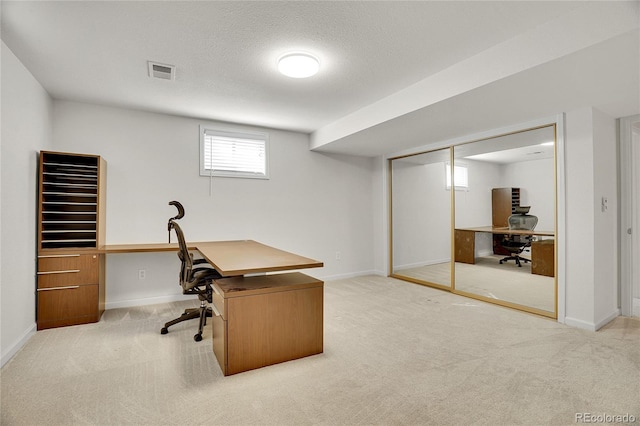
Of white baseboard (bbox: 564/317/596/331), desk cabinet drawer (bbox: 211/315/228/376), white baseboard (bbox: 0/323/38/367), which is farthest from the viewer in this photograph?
white baseboard (bbox: 564/317/596/331)

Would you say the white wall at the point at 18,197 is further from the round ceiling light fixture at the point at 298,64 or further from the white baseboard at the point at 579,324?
the white baseboard at the point at 579,324

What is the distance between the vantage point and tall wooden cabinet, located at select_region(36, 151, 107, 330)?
9.61 feet

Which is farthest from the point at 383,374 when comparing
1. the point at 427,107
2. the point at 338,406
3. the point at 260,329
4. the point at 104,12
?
the point at 104,12

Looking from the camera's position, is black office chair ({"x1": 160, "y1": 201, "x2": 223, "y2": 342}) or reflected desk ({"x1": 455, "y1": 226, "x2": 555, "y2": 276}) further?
reflected desk ({"x1": 455, "y1": 226, "x2": 555, "y2": 276})

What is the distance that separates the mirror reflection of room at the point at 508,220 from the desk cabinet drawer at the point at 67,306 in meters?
4.30

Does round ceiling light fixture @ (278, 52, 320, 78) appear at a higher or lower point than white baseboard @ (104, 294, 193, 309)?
higher

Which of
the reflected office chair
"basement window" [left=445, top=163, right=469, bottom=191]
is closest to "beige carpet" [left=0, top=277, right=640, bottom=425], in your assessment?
the reflected office chair

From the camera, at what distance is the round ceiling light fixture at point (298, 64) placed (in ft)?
7.95

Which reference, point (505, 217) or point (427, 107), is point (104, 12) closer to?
point (427, 107)

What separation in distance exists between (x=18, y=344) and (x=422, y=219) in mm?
4868

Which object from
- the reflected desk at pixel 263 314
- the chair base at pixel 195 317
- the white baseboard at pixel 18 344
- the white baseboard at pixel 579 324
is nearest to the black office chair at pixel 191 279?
the chair base at pixel 195 317

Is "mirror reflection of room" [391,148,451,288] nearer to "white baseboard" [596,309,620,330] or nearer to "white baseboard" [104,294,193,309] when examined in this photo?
"white baseboard" [596,309,620,330]

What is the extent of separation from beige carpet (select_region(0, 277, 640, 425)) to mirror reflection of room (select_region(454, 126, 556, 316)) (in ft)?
2.36

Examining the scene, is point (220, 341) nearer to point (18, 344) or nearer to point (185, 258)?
point (185, 258)
